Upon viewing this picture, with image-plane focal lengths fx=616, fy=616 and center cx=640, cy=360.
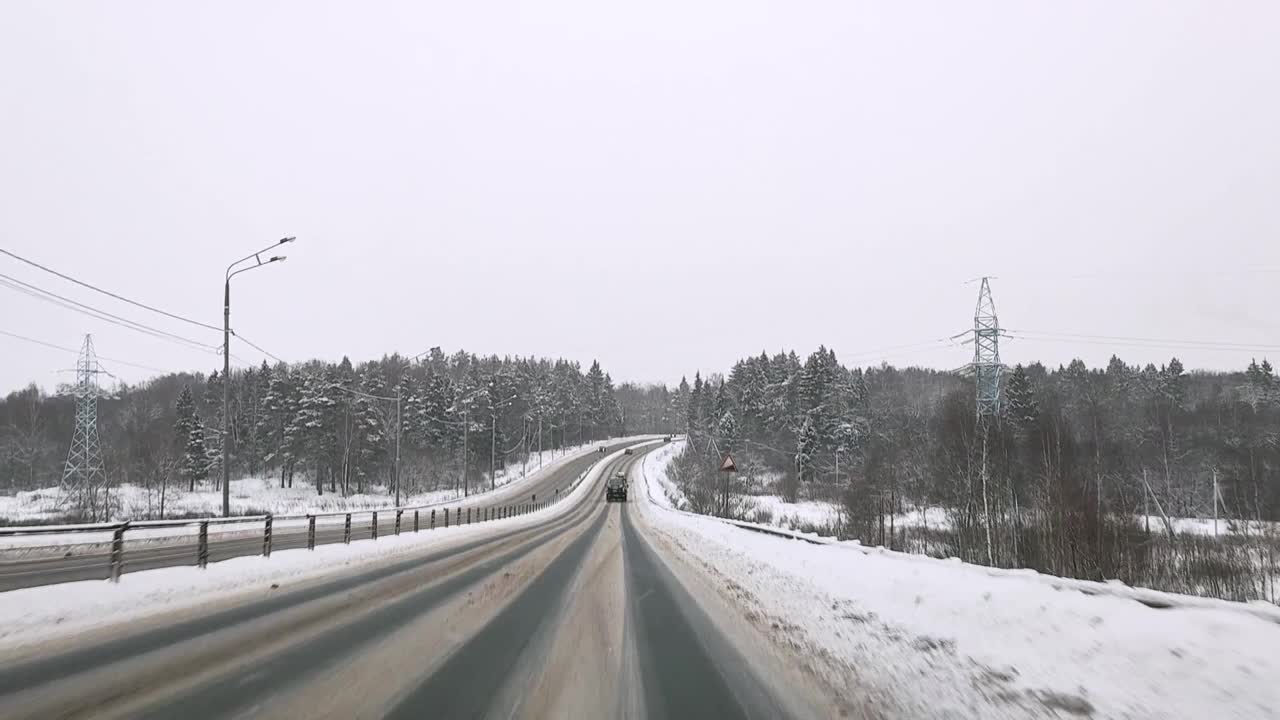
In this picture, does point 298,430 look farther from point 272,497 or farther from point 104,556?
point 104,556

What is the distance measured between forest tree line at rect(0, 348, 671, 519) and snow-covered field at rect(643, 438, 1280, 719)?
48.1m

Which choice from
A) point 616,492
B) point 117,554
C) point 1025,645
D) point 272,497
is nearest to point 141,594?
point 117,554

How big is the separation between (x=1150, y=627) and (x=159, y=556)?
1899 centimetres

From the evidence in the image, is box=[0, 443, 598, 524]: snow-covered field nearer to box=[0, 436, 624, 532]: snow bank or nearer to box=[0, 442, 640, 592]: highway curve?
box=[0, 436, 624, 532]: snow bank

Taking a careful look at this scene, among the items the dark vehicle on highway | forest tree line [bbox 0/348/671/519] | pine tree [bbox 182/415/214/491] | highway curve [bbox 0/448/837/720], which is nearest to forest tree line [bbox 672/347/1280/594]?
the dark vehicle on highway

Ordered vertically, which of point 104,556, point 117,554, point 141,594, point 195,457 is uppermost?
point 117,554

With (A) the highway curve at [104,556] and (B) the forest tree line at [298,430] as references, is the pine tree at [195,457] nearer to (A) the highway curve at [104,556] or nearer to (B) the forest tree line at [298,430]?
(B) the forest tree line at [298,430]

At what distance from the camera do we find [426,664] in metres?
5.06

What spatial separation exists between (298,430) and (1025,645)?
75717mm

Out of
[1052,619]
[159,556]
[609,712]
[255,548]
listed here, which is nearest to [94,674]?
[609,712]

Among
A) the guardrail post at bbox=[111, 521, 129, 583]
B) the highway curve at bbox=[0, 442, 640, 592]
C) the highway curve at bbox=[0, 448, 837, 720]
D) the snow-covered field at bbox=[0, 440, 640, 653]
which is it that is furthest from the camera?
the highway curve at bbox=[0, 442, 640, 592]

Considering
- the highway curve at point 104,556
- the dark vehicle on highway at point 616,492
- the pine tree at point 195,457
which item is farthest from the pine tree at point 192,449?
the highway curve at point 104,556

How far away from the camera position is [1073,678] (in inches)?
144

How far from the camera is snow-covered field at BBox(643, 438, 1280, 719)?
317cm
